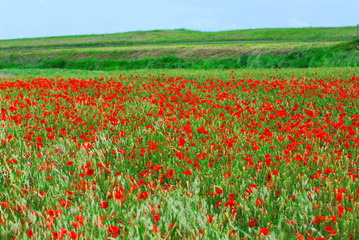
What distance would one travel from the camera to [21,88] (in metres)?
9.45

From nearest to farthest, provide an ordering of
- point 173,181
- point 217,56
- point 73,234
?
point 73,234, point 173,181, point 217,56

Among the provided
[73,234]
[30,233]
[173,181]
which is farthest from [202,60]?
[73,234]

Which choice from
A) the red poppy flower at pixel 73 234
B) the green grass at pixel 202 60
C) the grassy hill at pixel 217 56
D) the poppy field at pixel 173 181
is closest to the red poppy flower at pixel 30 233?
the poppy field at pixel 173 181

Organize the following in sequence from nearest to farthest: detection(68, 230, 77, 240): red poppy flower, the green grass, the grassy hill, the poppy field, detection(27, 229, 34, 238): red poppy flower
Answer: detection(68, 230, 77, 240): red poppy flower → detection(27, 229, 34, 238): red poppy flower → the poppy field → the green grass → the grassy hill

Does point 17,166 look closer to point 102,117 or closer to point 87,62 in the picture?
point 102,117

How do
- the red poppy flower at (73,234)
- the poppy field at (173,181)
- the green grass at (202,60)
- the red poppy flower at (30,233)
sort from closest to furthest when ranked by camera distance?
the red poppy flower at (73,234), the red poppy flower at (30,233), the poppy field at (173,181), the green grass at (202,60)

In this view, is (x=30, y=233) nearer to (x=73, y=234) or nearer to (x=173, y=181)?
(x=73, y=234)

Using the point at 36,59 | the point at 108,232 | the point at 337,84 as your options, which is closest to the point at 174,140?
the point at 108,232

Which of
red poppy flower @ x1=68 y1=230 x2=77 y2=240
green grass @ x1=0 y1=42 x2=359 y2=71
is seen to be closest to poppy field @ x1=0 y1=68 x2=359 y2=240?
red poppy flower @ x1=68 y1=230 x2=77 y2=240

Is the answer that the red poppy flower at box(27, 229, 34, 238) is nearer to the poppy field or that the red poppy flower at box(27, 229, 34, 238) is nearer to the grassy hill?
the poppy field

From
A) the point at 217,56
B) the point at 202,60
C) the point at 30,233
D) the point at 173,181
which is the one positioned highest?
the point at 217,56

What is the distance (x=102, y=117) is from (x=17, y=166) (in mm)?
2166

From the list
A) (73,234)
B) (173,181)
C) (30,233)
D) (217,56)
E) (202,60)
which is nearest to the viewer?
(73,234)

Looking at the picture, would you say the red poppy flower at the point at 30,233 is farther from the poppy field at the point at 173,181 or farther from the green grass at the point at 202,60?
the green grass at the point at 202,60
